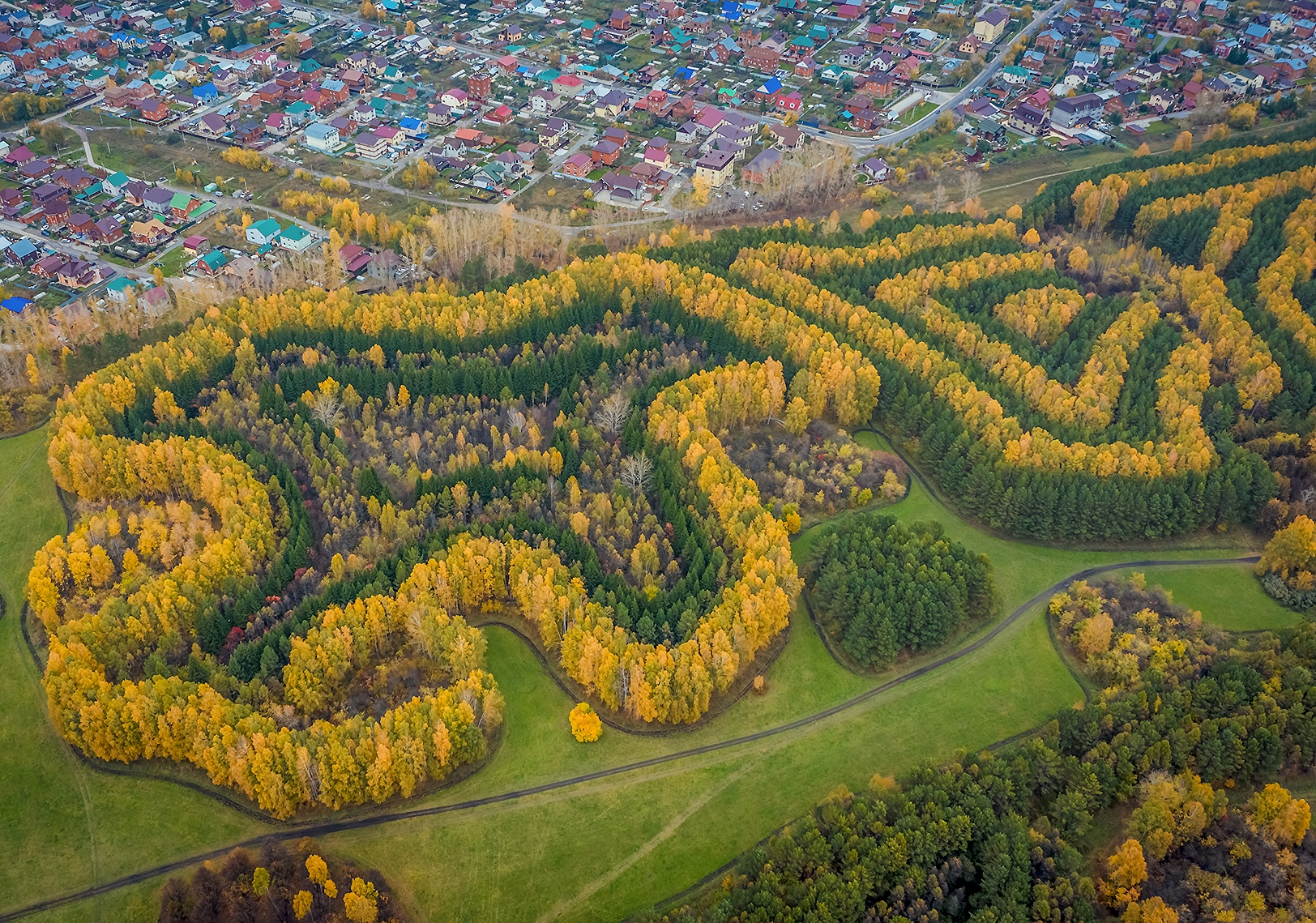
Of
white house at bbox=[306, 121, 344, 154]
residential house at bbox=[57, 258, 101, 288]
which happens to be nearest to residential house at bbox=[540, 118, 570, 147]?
white house at bbox=[306, 121, 344, 154]

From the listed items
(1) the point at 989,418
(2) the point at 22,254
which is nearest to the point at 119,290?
(2) the point at 22,254

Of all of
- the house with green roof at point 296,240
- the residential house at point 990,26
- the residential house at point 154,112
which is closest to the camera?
the house with green roof at point 296,240

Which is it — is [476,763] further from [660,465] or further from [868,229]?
[868,229]

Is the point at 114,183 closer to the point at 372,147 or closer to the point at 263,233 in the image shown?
the point at 263,233

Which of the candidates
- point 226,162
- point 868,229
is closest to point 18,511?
point 226,162

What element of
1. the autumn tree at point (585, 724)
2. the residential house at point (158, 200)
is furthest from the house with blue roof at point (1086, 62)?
the autumn tree at point (585, 724)

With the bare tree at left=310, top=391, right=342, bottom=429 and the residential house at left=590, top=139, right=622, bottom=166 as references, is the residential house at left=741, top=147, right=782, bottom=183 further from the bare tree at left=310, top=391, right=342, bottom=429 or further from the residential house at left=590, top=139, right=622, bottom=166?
the bare tree at left=310, top=391, right=342, bottom=429

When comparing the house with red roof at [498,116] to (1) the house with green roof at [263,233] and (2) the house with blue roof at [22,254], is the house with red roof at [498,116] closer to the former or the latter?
(1) the house with green roof at [263,233]
